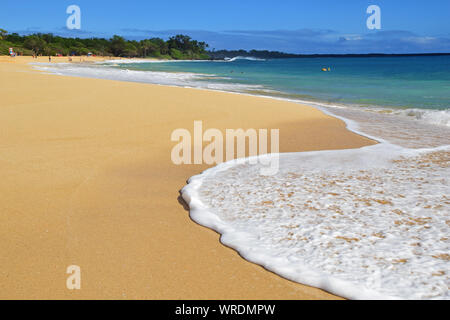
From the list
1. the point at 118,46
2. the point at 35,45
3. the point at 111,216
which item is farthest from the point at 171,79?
the point at 118,46

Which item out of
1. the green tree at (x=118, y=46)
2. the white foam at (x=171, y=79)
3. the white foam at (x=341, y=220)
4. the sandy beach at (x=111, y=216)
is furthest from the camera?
the green tree at (x=118, y=46)

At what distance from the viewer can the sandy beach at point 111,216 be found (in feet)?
9.19

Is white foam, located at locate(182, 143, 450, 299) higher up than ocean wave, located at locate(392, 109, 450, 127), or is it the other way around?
ocean wave, located at locate(392, 109, 450, 127)

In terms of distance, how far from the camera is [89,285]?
2768mm

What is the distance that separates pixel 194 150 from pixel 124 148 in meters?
1.21

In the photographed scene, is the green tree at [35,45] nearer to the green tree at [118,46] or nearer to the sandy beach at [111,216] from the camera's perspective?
the green tree at [118,46]

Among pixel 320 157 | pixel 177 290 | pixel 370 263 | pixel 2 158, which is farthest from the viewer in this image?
pixel 320 157

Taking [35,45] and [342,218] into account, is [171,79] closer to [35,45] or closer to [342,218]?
[342,218]

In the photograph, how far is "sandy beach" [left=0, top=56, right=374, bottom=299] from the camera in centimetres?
280

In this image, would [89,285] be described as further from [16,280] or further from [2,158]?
[2,158]

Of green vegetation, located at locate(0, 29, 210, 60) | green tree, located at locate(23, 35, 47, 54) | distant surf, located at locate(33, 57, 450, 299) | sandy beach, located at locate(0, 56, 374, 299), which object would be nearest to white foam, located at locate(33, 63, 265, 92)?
sandy beach, located at locate(0, 56, 374, 299)

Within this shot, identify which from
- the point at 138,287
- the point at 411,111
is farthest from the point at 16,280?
the point at 411,111

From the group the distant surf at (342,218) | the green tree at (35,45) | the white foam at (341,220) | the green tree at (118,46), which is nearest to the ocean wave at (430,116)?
the distant surf at (342,218)

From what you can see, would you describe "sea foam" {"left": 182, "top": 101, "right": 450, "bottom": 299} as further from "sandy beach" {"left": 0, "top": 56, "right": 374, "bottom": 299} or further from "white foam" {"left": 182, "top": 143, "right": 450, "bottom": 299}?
"sandy beach" {"left": 0, "top": 56, "right": 374, "bottom": 299}
